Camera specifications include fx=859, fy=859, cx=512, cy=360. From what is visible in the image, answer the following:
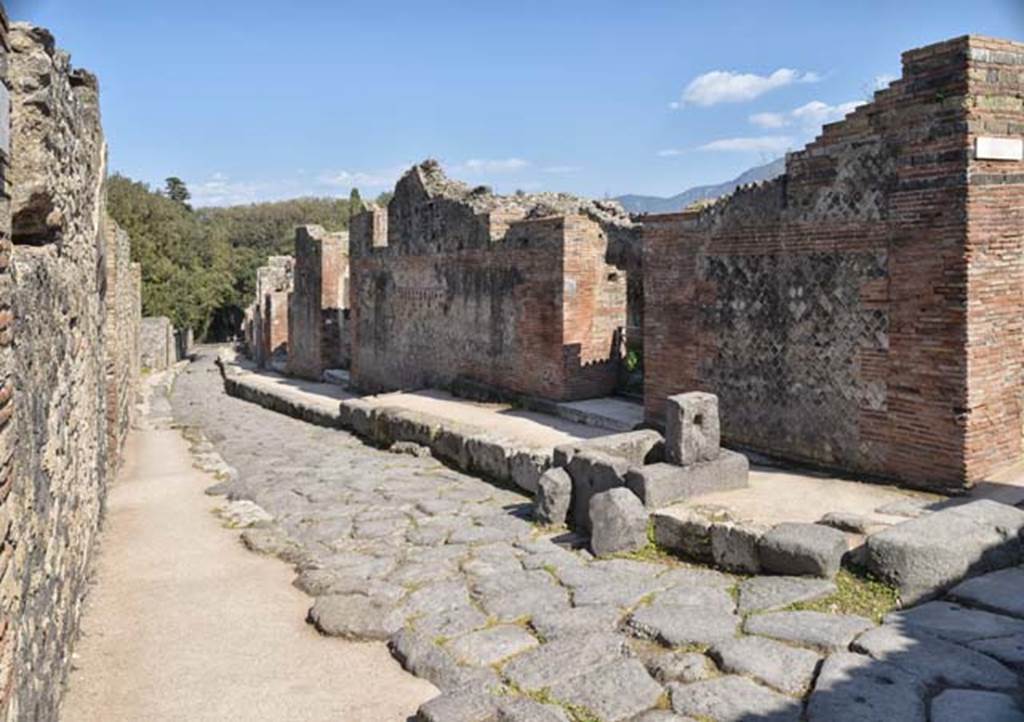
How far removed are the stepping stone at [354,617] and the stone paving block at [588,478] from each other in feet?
6.39

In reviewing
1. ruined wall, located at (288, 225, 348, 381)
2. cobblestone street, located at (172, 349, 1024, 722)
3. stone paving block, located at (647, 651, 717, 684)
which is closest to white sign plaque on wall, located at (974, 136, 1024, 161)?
cobblestone street, located at (172, 349, 1024, 722)

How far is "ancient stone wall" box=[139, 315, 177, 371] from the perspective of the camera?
27.9 m

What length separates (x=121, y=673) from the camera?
4.24 m

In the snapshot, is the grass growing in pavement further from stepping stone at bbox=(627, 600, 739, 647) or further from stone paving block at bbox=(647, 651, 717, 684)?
stone paving block at bbox=(647, 651, 717, 684)

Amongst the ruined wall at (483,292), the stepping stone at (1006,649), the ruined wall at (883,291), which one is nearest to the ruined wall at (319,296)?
the ruined wall at (483,292)

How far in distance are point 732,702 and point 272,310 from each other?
2393 centimetres

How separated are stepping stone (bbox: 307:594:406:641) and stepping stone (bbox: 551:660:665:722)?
1275 mm

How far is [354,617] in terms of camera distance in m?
4.95

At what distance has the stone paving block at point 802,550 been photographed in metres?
5.02

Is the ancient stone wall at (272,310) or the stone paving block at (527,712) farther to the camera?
the ancient stone wall at (272,310)

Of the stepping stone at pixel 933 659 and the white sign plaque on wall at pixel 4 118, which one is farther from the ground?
the white sign plaque on wall at pixel 4 118

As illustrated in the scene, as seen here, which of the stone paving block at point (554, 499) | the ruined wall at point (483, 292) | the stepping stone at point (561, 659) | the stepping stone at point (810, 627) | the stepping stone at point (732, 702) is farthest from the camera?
the ruined wall at point (483, 292)

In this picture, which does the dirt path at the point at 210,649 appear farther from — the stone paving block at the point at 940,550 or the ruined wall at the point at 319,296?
the ruined wall at the point at 319,296

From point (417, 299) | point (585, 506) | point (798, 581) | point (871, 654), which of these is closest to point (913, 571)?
point (798, 581)
